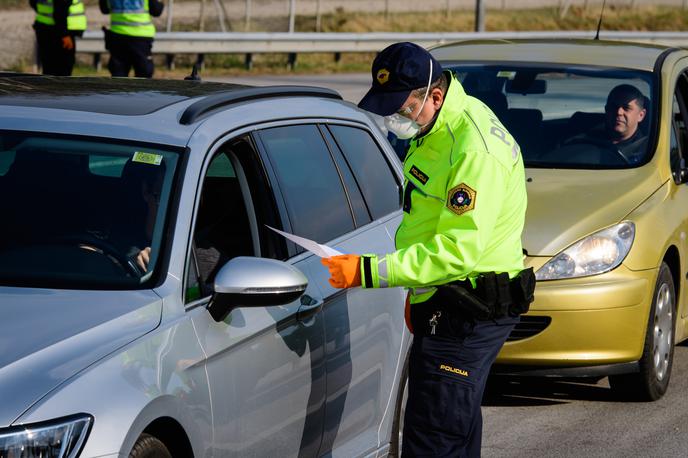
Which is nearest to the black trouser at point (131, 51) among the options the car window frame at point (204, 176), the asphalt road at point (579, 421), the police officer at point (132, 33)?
the police officer at point (132, 33)

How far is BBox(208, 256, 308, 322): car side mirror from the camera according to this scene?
4039 mm

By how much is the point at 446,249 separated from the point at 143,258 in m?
0.92

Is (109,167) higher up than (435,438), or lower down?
higher up

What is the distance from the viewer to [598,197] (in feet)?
25.1

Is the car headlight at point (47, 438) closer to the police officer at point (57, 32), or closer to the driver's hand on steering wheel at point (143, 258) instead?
the driver's hand on steering wheel at point (143, 258)

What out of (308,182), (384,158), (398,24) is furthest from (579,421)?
(398,24)

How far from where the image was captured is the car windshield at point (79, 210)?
14.0 feet

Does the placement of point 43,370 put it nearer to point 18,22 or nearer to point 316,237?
point 316,237

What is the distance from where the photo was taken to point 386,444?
5.41 m

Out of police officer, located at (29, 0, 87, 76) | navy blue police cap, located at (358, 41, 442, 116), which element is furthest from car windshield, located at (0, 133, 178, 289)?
police officer, located at (29, 0, 87, 76)

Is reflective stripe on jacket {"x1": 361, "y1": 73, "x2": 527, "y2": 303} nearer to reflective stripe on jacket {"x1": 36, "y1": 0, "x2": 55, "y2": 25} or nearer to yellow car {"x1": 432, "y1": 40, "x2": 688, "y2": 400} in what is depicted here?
yellow car {"x1": 432, "y1": 40, "x2": 688, "y2": 400}

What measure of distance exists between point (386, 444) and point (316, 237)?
3.02 ft

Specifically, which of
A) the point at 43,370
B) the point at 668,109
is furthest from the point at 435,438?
the point at 668,109

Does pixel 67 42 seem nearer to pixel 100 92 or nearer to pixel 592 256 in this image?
pixel 592 256
